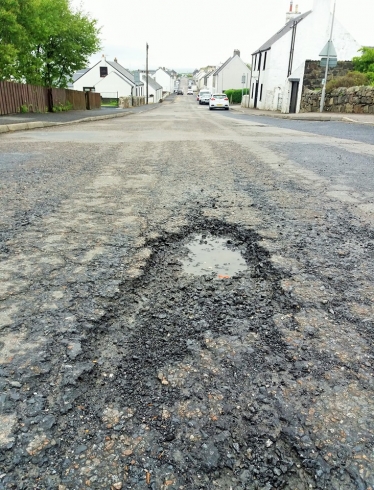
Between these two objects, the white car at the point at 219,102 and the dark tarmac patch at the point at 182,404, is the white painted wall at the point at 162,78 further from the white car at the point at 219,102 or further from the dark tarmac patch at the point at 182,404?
the dark tarmac patch at the point at 182,404

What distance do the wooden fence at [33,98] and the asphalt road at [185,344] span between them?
55.4 feet

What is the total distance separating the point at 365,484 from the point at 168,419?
27.8 inches

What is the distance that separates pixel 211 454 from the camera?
1344 mm

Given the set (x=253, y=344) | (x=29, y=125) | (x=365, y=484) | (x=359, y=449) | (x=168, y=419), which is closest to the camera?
(x=365, y=484)

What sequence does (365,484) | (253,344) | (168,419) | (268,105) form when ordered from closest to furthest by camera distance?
(365,484)
(168,419)
(253,344)
(268,105)

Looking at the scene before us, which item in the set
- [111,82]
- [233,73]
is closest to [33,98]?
[111,82]

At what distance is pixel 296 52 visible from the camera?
35.6 m

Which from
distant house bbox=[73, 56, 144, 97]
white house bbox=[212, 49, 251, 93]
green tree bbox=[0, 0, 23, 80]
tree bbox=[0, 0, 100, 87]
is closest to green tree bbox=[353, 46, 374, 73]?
tree bbox=[0, 0, 100, 87]

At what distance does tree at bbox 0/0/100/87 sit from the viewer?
19641 mm

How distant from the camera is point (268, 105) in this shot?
3866cm

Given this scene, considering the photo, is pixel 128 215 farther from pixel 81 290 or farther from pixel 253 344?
pixel 253 344

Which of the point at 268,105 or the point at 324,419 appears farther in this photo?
the point at 268,105

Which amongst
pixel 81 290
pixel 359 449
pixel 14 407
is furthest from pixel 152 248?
pixel 359 449

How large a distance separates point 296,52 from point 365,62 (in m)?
7.09
